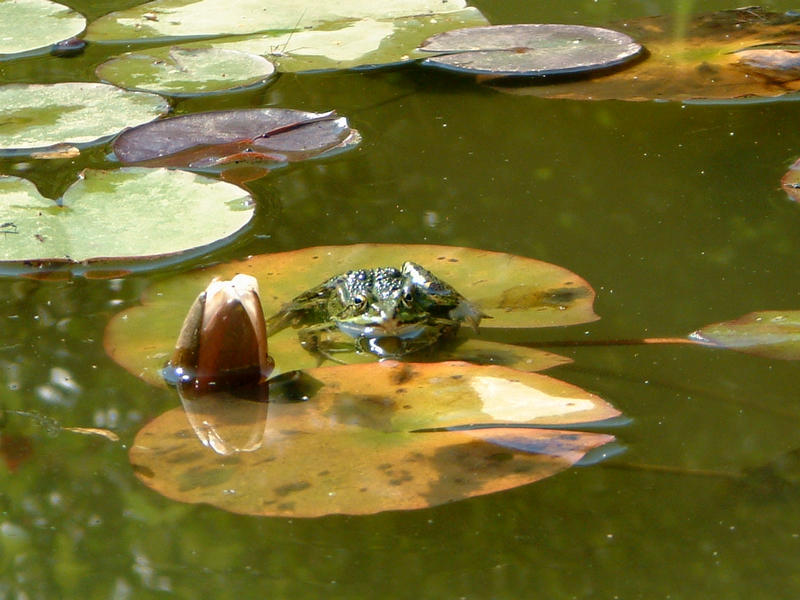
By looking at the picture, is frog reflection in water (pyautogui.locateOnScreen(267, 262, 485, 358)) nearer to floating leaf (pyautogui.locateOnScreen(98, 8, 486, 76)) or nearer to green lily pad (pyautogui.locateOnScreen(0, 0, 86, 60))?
floating leaf (pyautogui.locateOnScreen(98, 8, 486, 76))

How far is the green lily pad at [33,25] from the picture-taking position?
4.57 meters

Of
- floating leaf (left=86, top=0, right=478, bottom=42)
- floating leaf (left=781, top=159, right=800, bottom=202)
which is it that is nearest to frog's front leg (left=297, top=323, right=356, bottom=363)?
floating leaf (left=781, top=159, right=800, bottom=202)

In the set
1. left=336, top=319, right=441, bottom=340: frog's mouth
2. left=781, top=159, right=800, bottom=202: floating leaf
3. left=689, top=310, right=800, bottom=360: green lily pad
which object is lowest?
left=336, top=319, right=441, bottom=340: frog's mouth

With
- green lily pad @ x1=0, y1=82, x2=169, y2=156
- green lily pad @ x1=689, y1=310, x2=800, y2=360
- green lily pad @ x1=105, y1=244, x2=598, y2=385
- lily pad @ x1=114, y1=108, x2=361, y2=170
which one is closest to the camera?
green lily pad @ x1=689, y1=310, x2=800, y2=360

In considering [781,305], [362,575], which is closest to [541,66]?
[781,305]

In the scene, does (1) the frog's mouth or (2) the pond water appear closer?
(2) the pond water

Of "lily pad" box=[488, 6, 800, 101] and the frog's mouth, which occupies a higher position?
"lily pad" box=[488, 6, 800, 101]

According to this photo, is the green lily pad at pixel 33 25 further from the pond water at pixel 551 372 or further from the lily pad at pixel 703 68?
the lily pad at pixel 703 68

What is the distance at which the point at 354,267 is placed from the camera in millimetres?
2670

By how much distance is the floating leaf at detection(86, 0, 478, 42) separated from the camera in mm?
4621

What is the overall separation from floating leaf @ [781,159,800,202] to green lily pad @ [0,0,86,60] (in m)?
3.07

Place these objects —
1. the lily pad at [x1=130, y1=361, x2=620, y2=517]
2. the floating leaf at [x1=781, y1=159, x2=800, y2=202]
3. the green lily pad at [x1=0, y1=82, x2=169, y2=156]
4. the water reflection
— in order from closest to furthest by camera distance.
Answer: the lily pad at [x1=130, y1=361, x2=620, y2=517]
the water reflection
the floating leaf at [x1=781, y1=159, x2=800, y2=202]
the green lily pad at [x1=0, y1=82, x2=169, y2=156]

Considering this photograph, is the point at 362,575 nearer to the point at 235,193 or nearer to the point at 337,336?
the point at 337,336

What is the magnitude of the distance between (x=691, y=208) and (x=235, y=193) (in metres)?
1.29
